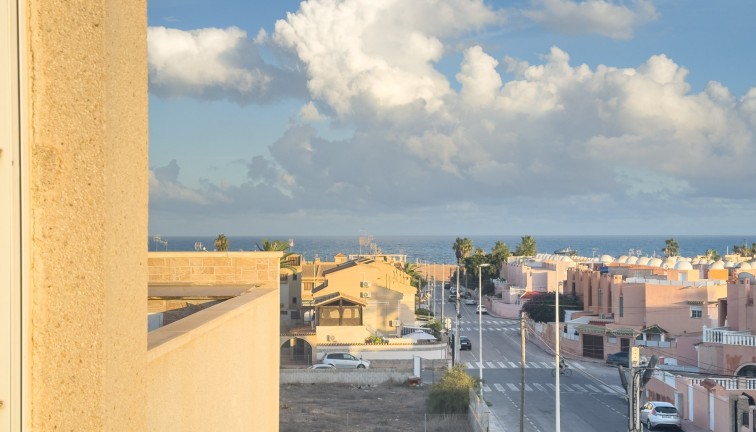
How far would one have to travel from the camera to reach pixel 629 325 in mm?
60000

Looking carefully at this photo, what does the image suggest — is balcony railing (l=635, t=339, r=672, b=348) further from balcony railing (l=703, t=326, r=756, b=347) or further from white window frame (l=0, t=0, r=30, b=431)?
white window frame (l=0, t=0, r=30, b=431)

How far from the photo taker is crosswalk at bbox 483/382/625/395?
4659cm

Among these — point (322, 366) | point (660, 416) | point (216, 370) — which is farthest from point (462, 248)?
point (216, 370)

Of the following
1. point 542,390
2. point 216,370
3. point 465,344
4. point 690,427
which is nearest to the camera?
point 216,370

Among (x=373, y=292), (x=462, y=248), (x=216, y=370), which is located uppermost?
(x=216, y=370)

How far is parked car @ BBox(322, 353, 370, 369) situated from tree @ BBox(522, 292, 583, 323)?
3006cm

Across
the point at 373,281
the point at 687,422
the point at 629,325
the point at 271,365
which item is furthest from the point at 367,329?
the point at 271,365

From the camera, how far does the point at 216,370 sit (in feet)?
16.6

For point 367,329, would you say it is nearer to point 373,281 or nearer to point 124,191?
point 373,281

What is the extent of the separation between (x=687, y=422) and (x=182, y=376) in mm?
38946

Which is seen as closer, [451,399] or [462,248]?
[451,399]

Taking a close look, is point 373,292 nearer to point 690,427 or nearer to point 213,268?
point 690,427

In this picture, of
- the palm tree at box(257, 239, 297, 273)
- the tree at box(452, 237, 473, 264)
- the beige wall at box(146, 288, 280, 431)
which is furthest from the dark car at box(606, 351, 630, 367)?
the tree at box(452, 237, 473, 264)

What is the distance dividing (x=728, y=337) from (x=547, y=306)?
1261 inches
